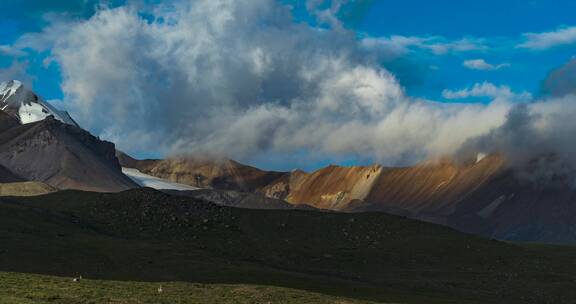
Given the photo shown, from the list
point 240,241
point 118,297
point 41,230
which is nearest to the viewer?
point 118,297

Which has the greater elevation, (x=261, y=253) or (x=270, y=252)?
(x=270, y=252)

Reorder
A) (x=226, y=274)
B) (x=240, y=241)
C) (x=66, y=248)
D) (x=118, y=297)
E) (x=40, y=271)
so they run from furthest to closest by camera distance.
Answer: (x=240, y=241) < (x=66, y=248) < (x=226, y=274) < (x=40, y=271) < (x=118, y=297)

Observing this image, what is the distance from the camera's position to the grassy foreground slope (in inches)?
4252

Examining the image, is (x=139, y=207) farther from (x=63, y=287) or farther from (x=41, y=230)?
(x=63, y=287)

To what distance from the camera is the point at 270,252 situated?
502ft

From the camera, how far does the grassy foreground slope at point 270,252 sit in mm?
108000

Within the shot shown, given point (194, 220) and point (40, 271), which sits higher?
point (194, 220)

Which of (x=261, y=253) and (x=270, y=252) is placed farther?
(x=270, y=252)

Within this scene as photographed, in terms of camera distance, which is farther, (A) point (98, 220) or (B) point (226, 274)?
(A) point (98, 220)

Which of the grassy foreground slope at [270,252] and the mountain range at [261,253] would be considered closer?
the mountain range at [261,253]

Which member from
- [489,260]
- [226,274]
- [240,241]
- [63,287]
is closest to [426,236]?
[489,260]

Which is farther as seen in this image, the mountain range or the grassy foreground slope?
the grassy foreground slope

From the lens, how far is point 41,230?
139 meters

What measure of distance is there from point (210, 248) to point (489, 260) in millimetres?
51140
